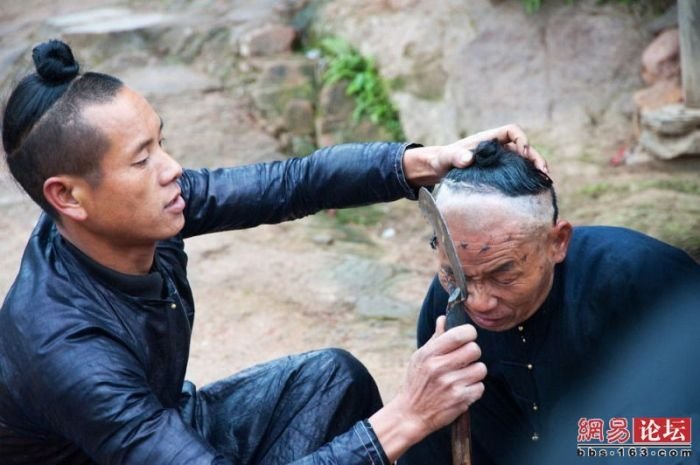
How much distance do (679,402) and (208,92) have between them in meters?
6.04

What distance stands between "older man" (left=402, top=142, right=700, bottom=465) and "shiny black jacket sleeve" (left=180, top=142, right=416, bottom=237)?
354 millimetres

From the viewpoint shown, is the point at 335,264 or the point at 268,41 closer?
the point at 335,264

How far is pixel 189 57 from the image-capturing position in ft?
28.9

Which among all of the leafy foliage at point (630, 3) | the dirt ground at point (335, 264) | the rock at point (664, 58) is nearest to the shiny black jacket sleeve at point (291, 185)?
the dirt ground at point (335, 264)

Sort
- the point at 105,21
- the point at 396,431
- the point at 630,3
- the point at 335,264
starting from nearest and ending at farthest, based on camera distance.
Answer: the point at 396,431 < the point at 335,264 < the point at 630,3 < the point at 105,21

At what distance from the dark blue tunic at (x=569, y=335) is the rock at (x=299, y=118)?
436cm

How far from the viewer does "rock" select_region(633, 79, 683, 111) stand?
6.28 metres

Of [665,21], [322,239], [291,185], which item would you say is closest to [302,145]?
[322,239]

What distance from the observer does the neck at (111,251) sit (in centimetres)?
277

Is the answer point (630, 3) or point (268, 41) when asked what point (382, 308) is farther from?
point (268, 41)

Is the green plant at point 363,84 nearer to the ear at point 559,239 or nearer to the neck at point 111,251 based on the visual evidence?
the ear at point 559,239

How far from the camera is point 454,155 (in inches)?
117

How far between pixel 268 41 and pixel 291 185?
17.0 feet

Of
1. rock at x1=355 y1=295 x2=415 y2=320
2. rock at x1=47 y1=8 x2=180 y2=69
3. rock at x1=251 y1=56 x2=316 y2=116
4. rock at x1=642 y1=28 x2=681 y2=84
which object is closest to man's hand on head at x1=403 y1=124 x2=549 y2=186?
rock at x1=355 y1=295 x2=415 y2=320
